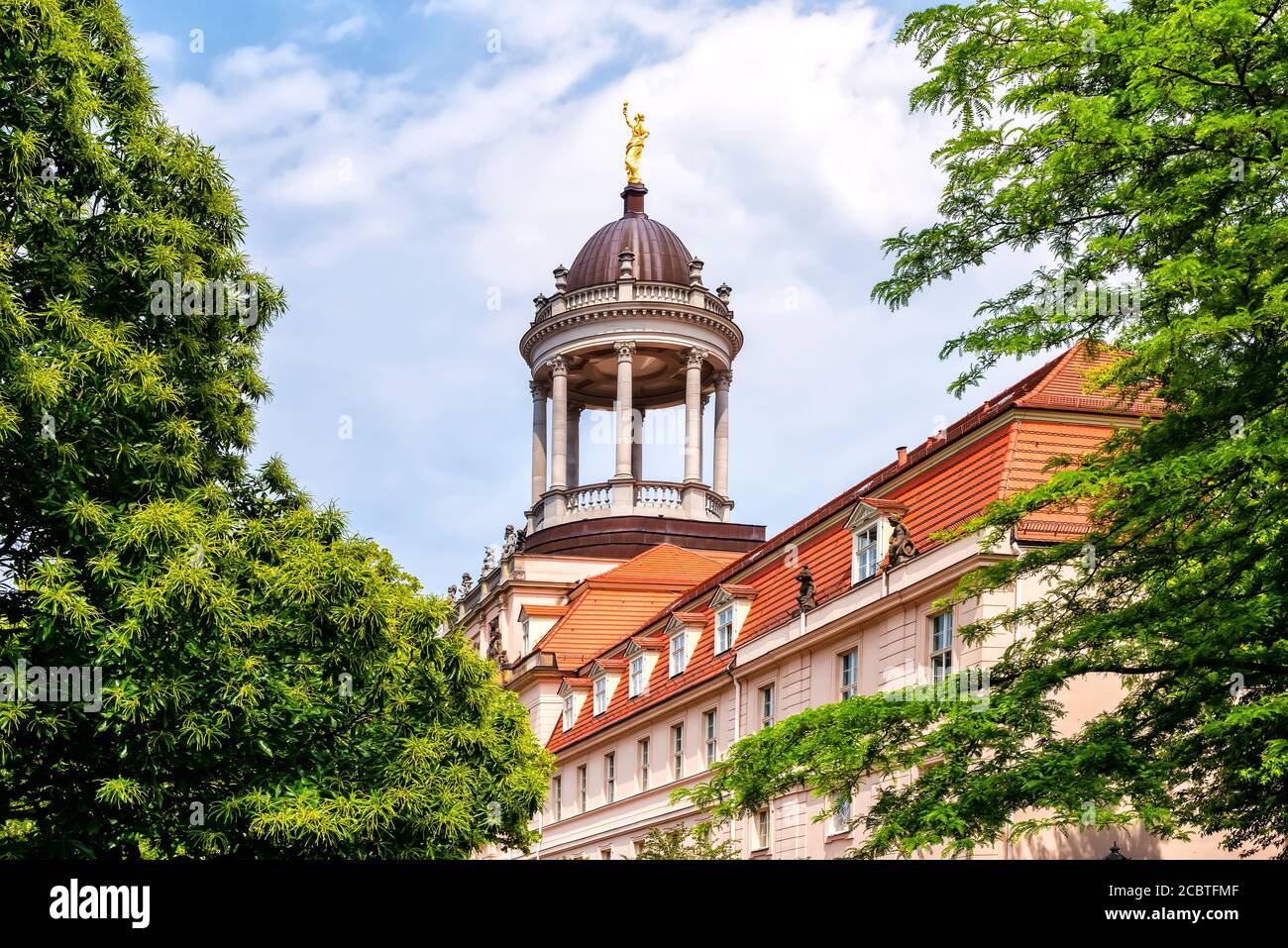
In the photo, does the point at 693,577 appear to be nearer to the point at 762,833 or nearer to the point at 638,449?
the point at 638,449

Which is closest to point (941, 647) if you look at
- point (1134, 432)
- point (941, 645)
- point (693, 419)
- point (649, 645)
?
point (941, 645)

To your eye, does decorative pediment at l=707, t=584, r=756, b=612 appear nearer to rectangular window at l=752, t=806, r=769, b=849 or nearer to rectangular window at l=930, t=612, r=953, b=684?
rectangular window at l=752, t=806, r=769, b=849

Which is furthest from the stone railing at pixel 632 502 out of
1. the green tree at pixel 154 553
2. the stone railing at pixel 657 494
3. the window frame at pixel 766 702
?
the green tree at pixel 154 553

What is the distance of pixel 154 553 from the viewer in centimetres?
2183

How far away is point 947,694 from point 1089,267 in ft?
17.7

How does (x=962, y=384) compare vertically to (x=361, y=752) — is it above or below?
above

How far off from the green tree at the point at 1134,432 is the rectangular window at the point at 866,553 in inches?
761

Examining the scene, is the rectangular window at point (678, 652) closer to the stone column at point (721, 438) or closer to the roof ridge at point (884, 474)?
the roof ridge at point (884, 474)

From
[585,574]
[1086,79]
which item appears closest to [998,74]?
[1086,79]

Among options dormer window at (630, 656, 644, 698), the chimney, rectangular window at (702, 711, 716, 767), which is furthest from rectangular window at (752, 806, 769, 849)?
the chimney

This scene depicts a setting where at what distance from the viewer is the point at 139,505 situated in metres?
22.6

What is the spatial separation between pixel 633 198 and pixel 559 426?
13649 millimetres

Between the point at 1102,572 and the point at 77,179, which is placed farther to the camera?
the point at 77,179
